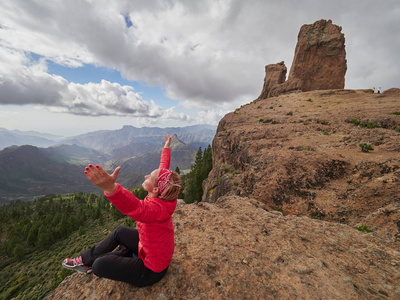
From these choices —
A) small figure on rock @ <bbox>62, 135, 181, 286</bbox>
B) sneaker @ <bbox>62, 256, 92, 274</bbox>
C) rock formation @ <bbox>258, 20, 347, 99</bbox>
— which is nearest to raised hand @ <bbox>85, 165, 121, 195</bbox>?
small figure on rock @ <bbox>62, 135, 181, 286</bbox>

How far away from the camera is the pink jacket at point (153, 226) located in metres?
3.42

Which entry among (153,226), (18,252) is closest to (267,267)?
(153,226)

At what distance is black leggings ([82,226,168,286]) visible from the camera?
418 cm

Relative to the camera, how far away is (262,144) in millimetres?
19141

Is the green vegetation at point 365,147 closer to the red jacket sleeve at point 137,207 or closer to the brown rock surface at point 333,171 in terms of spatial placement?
the brown rock surface at point 333,171

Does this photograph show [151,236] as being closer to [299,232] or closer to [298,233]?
[298,233]

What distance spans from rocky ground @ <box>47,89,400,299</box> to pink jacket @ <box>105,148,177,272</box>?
3.54ft

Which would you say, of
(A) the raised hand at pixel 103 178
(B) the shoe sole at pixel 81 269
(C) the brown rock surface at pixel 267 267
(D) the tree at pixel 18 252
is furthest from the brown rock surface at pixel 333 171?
(D) the tree at pixel 18 252

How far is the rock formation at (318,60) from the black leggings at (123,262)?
57.9 meters

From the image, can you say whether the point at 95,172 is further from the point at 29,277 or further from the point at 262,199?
the point at 29,277

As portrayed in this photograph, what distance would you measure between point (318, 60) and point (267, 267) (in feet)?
206

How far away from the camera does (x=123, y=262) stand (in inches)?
168

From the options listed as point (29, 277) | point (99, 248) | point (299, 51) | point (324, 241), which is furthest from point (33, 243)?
point (299, 51)

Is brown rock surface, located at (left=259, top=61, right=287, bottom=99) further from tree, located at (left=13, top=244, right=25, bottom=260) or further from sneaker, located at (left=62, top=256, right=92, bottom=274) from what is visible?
tree, located at (left=13, top=244, right=25, bottom=260)
